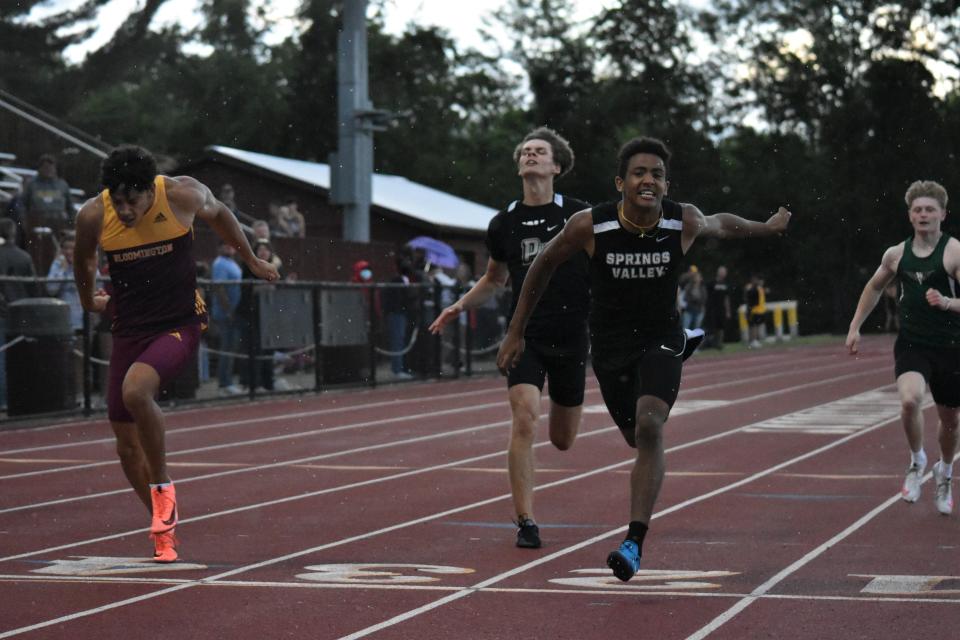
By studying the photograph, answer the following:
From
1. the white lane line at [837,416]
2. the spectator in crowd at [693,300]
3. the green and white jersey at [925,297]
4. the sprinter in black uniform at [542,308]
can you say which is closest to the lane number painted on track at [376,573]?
the sprinter in black uniform at [542,308]

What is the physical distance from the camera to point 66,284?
17.0 meters

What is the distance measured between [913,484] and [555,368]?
2685 millimetres

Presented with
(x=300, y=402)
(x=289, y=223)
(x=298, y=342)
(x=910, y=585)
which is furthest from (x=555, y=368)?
(x=289, y=223)

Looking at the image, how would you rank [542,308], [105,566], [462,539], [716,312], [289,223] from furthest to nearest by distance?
[716,312] → [289,223] → [542,308] → [462,539] → [105,566]

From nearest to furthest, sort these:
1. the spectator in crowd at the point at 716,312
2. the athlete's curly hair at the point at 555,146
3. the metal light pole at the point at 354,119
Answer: the athlete's curly hair at the point at 555,146
the metal light pole at the point at 354,119
the spectator in crowd at the point at 716,312

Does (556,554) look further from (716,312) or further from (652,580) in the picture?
(716,312)

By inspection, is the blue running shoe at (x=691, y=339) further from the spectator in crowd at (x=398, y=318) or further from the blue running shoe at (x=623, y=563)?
the spectator in crowd at (x=398, y=318)

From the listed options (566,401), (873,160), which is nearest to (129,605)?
(566,401)

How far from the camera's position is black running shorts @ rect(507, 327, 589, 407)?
8664mm

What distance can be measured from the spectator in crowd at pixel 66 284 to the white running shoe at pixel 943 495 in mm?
9037

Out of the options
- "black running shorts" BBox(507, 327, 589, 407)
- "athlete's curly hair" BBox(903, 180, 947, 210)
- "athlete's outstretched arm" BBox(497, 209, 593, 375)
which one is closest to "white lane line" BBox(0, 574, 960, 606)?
"athlete's outstretched arm" BBox(497, 209, 593, 375)

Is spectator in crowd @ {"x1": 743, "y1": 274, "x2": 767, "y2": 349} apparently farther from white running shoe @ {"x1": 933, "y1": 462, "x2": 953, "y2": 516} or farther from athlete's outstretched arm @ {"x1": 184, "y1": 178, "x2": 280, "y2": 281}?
athlete's outstretched arm @ {"x1": 184, "y1": 178, "x2": 280, "y2": 281}

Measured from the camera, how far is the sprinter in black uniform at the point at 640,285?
711 cm

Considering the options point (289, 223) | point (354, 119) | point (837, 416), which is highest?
point (354, 119)
